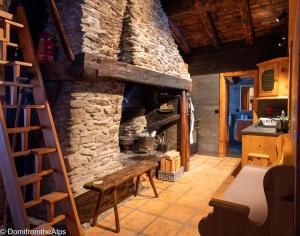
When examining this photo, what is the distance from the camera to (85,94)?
2.84m

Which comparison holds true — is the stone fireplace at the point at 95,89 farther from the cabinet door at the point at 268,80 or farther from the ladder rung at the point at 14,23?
the cabinet door at the point at 268,80

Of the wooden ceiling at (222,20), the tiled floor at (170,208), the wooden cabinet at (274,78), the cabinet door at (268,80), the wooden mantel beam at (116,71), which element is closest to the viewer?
the wooden mantel beam at (116,71)

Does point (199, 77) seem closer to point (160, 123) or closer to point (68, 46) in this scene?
point (160, 123)

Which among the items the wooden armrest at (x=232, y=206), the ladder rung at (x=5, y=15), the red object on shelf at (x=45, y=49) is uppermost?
the ladder rung at (x=5, y=15)

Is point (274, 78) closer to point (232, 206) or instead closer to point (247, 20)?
point (247, 20)

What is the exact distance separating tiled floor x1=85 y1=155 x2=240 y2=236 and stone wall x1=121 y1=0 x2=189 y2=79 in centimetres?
209

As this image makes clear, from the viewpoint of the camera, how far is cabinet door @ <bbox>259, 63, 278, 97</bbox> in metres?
5.36

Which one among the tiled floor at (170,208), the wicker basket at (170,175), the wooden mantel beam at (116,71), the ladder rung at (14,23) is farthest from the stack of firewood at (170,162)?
the ladder rung at (14,23)

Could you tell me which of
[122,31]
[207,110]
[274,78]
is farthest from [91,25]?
[207,110]

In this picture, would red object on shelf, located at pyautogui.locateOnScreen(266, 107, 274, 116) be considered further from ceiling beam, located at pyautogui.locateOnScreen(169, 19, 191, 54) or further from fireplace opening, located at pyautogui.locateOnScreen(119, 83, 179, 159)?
ceiling beam, located at pyautogui.locateOnScreen(169, 19, 191, 54)

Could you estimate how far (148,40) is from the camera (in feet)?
12.3

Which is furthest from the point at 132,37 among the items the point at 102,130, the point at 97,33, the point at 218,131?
the point at 218,131

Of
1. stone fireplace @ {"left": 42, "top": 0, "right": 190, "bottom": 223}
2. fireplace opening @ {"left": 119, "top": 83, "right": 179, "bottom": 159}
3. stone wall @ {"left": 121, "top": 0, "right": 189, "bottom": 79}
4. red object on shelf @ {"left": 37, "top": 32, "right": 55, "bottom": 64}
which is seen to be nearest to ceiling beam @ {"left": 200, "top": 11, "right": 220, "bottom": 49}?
stone wall @ {"left": 121, "top": 0, "right": 189, "bottom": 79}

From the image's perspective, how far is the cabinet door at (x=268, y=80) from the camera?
211 inches
